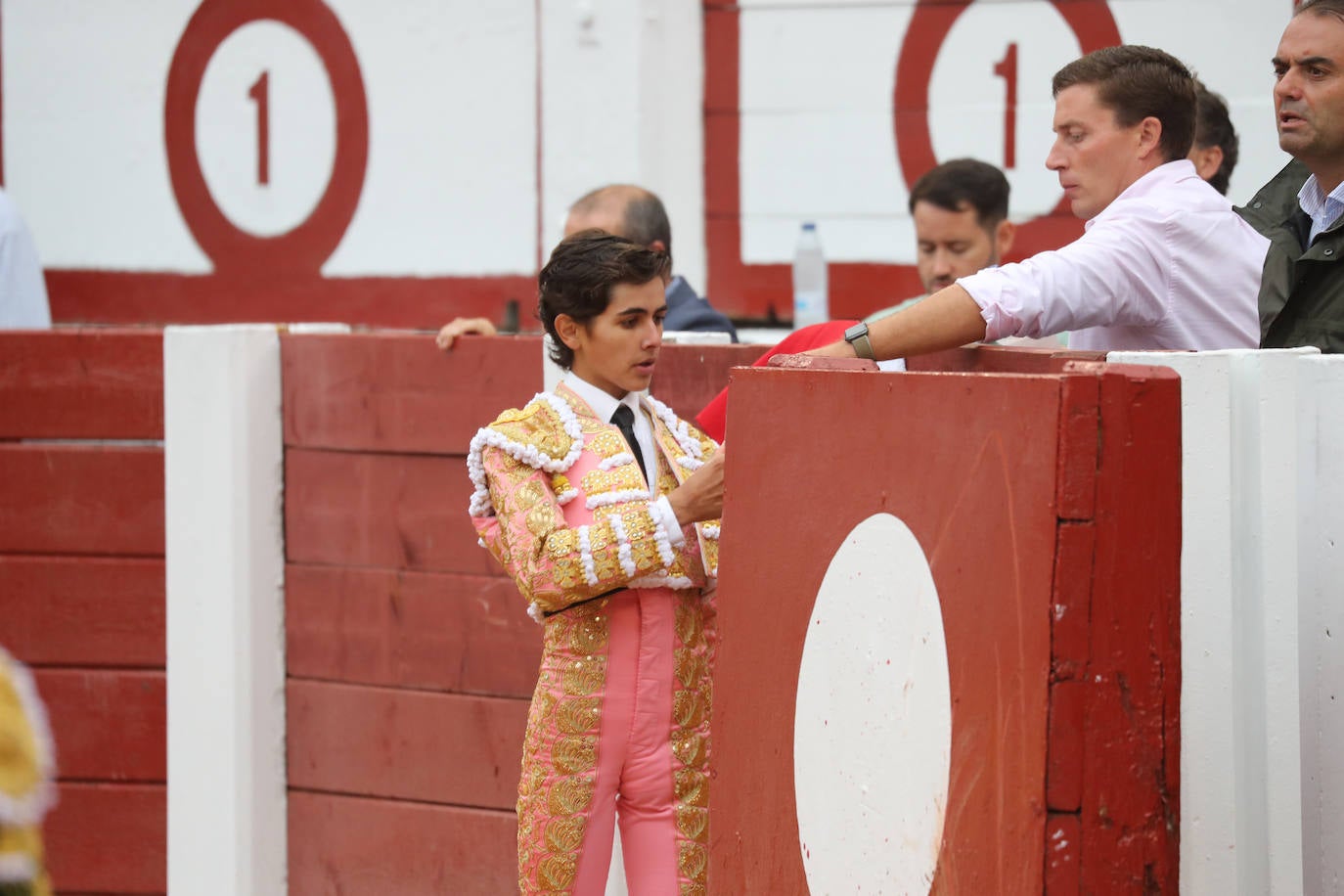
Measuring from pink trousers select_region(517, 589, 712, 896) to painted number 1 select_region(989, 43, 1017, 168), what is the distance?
2.94 meters

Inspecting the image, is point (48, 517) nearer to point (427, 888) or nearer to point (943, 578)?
point (427, 888)

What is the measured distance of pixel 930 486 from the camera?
2.07 m

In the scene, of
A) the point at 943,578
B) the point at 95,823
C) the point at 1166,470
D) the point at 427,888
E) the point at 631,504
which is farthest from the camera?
the point at 95,823

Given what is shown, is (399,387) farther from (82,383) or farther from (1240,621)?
(1240,621)

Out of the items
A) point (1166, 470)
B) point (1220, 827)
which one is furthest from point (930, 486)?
point (1220, 827)

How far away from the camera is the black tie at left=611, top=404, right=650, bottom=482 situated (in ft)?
9.36

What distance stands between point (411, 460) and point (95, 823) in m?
1.27

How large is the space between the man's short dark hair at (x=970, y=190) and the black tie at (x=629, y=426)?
1.74m

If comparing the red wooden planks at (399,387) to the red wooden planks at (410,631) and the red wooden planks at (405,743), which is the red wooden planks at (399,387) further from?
the red wooden planks at (405,743)

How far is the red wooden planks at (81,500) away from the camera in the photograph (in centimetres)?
422

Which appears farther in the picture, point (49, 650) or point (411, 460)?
point (49, 650)

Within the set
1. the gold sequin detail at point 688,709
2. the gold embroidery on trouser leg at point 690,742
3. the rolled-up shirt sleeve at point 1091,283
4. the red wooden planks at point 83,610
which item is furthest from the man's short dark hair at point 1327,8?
the red wooden planks at point 83,610

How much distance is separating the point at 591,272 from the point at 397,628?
139 cm

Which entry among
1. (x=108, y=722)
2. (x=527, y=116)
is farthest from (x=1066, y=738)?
(x=527, y=116)
